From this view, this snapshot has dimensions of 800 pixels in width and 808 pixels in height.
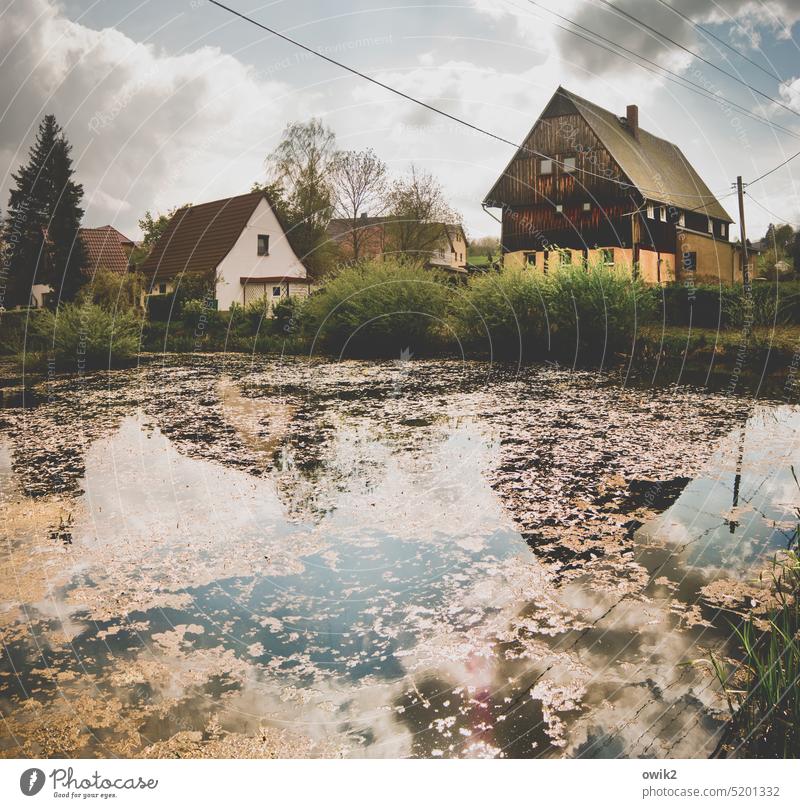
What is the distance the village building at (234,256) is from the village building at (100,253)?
1474mm

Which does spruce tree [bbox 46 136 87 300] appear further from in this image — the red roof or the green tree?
the green tree

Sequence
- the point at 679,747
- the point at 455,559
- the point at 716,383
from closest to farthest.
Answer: the point at 679,747 → the point at 455,559 → the point at 716,383

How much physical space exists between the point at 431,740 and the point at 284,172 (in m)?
34.1

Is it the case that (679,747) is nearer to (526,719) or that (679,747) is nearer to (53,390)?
(526,719)

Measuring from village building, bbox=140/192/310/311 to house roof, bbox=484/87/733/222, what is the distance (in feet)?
37.3

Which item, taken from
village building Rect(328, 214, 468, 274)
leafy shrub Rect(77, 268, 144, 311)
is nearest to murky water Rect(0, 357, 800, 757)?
leafy shrub Rect(77, 268, 144, 311)

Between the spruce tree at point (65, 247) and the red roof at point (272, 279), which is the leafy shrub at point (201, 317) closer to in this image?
the spruce tree at point (65, 247)

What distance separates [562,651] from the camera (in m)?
2.93

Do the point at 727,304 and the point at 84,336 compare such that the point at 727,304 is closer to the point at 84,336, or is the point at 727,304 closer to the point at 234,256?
the point at 84,336

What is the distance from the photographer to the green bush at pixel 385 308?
1806cm

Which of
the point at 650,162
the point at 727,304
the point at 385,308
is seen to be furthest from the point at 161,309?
the point at 650,162

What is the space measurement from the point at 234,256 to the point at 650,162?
21.4 metres
